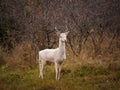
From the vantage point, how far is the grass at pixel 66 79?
980 centimetres

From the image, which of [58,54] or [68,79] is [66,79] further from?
[58,54]

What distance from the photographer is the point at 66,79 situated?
36.3 ft

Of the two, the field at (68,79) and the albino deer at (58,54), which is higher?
the albino deer at (58,54)

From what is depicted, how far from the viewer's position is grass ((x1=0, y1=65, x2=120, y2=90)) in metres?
9.80

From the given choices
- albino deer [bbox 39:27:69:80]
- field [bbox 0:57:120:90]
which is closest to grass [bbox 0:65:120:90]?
field [bbox 0:57:120:90]

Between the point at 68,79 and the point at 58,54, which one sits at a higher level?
the point at 58,54

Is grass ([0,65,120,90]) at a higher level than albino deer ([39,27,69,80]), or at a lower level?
lower

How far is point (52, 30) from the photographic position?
51.1 feet

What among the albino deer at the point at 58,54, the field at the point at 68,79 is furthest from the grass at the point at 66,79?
the albino deer at the point at 58,54

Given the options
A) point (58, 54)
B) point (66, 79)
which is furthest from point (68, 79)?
point (58, 54)

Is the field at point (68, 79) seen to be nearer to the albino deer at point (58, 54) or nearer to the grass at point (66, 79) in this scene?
the grass at point (66, 79)

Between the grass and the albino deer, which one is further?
the albino deer

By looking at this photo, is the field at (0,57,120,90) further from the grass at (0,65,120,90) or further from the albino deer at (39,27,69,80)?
the albino deer at (39,27,69,80)

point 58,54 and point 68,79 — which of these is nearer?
point 58,54
